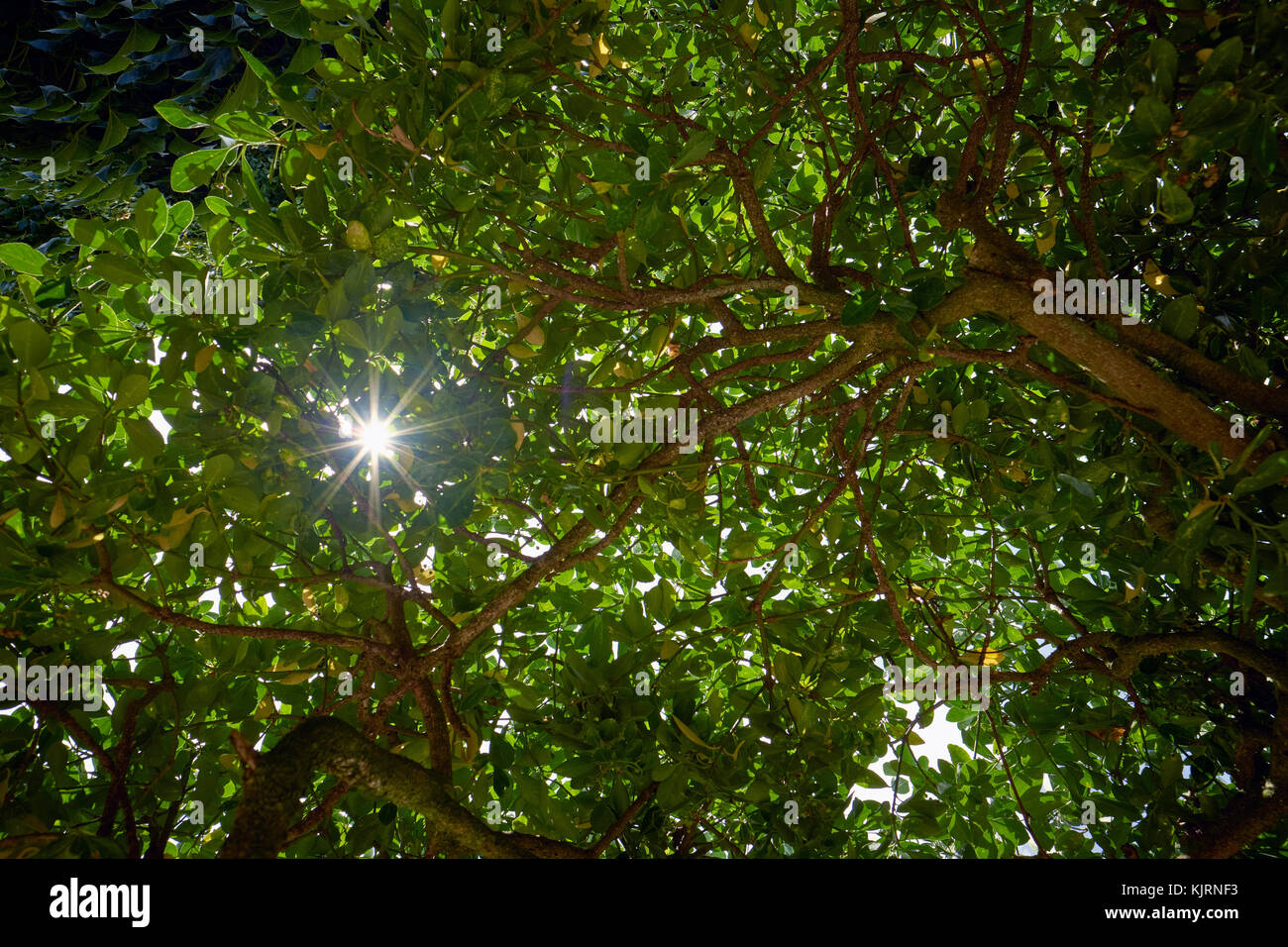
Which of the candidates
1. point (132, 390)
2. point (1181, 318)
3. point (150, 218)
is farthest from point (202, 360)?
point (1181, 318)

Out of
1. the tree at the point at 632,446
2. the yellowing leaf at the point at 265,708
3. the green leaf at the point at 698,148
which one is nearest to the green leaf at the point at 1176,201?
the tree at the point at 632,446

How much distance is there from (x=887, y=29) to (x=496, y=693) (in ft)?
7.46

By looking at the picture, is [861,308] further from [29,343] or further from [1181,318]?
[29,343]

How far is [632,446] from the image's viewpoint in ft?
5.24

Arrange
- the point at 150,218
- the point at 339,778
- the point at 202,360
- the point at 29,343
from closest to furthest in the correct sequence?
the point at 339,778 → the point at 29,343 → the point at 202,360 → the point at 150,218

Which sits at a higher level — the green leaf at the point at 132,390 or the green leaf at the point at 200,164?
the green leaf at the point at 200,164

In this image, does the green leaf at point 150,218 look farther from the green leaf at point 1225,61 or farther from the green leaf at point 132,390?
the green leaf at point 1225,61

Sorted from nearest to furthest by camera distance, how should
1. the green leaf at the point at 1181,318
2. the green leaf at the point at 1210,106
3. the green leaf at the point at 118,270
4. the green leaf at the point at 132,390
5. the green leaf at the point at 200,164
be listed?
the green leaf at the point at 1210,106 < the green leaf at the point at 132,390 < the green leaf at the point at 118,270 < the green leaf at the point at 1181,318 < the green leaf at the point at 200,164

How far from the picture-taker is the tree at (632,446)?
1335mm

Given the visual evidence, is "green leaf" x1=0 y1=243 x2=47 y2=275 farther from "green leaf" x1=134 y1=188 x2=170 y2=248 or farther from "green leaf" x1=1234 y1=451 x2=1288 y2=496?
"green leaf" x1=1234 y1=451 x2=1288 y2=496

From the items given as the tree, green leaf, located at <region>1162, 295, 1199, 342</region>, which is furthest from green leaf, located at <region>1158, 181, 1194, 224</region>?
green leaf, located at <region>1162, 295, 1199, 342</region>

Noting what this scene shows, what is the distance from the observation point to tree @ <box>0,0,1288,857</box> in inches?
52.6

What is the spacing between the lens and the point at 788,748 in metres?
1.69

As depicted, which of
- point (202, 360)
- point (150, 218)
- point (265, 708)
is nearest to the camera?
point (202, 360)
